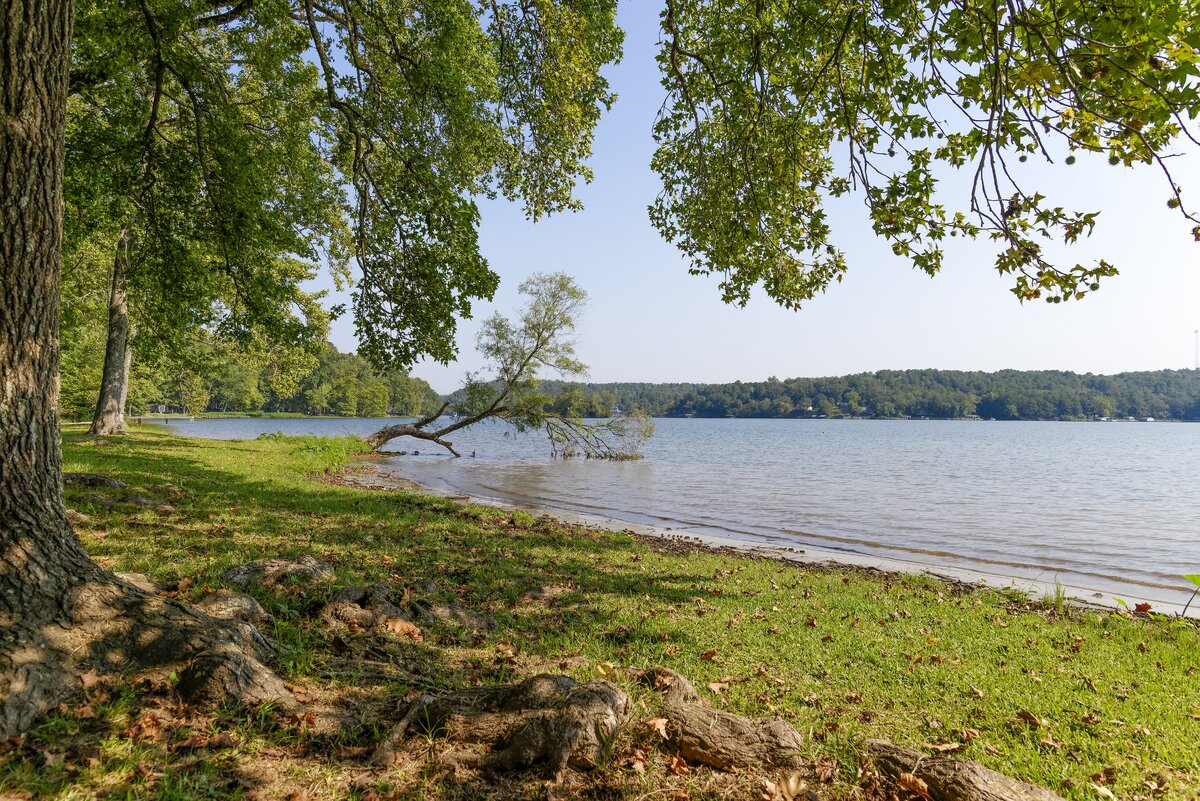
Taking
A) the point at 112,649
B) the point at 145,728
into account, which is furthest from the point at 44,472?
the point at 145,728

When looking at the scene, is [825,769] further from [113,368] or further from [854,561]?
[113,368]

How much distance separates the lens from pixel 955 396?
5600 inches

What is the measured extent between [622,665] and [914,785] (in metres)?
2.56

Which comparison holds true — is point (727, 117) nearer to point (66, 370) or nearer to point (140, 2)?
point (140, 2)

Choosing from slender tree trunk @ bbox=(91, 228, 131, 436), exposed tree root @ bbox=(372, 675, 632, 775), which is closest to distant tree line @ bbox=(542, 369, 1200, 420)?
slender tree trunk @ bbox=(91, 228, 131, 436)

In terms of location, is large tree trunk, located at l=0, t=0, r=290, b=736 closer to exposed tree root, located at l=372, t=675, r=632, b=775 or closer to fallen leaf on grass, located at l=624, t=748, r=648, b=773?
exposed tree root, located at l=372, t=675, r=632, b=775

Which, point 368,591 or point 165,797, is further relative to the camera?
point 368,591

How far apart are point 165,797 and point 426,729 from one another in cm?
126

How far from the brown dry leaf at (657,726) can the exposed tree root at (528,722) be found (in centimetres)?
14

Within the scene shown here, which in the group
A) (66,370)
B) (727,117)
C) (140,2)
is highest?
(140,2)

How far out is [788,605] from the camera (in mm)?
8344

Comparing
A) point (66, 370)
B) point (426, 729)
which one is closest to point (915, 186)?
point (426, 729)

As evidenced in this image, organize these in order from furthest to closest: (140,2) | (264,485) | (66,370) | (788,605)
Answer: (66,370) < (264,485) < (788,605) < (140,2)

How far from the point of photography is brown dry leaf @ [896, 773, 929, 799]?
3.15m
